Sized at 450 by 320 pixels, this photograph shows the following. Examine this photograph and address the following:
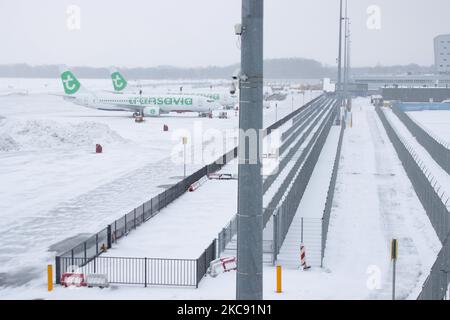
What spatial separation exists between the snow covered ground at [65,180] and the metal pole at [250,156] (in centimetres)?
1250

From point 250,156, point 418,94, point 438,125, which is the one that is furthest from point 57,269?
point 418,94

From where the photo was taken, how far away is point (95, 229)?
28.3 metres

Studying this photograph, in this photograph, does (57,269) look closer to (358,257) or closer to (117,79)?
(358,257)

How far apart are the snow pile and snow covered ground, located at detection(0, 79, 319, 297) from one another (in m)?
0.09

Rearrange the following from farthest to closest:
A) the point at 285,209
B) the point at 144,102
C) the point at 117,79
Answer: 1. the point at 117,79
2. the point at 144,102
3. the point at 285,209

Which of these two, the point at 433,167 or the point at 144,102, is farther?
the point at 144,102

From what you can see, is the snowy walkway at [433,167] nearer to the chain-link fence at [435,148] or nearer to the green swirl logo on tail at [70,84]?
the chain-link fence at [435,148]

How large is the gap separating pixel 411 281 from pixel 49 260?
1280cm

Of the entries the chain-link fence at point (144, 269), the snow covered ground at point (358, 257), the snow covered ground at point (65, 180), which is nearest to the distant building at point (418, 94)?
the snow covered ground at point (65, 180)

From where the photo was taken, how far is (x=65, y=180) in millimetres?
41469

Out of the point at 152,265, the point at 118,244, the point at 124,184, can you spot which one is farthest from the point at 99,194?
the point at 152,265

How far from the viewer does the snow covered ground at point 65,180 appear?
2564 cm

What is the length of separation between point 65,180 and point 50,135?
2236cm
